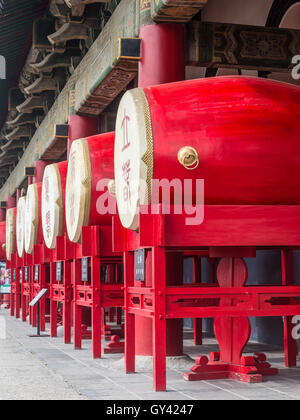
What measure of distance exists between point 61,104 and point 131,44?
15.3ft

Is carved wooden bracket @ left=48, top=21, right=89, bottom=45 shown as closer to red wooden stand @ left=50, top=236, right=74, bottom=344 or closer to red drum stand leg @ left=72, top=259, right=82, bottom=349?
red wooden stand @ left=50, top=236, right=74, bottom=344

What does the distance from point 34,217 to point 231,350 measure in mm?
6026

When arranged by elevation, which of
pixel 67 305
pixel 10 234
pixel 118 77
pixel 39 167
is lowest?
pixel 67 305

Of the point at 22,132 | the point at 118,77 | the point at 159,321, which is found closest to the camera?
the point at 159,321

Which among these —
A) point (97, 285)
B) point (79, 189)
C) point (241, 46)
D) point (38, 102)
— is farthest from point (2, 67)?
point (97, 285)

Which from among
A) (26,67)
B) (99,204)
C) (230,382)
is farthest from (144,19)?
(26,67)

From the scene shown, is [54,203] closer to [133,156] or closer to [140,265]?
[140,265]

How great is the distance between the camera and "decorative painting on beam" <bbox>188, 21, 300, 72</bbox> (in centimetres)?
592

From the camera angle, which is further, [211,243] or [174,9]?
[174,9]

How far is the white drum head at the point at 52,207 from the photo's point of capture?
7852 mm

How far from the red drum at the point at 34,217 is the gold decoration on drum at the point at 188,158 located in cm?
629

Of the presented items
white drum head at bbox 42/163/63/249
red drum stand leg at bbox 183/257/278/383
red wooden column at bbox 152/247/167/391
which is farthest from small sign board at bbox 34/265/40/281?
red wooden column at bbox 152/247/167/391

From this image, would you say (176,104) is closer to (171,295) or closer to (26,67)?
(171,295)

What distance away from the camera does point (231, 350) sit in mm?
4680
